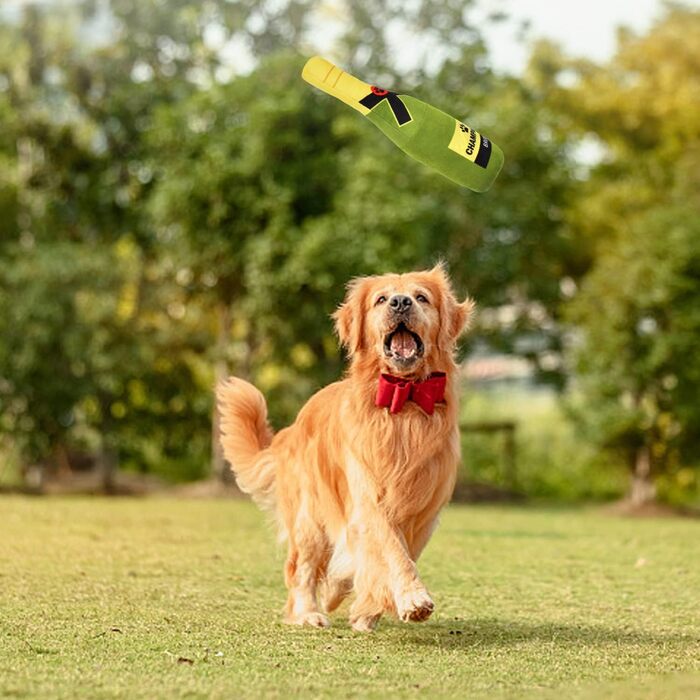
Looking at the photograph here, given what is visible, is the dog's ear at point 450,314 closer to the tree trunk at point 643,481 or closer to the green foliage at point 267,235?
the green foliage at point 267,235

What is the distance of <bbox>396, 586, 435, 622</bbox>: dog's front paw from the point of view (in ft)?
17.9

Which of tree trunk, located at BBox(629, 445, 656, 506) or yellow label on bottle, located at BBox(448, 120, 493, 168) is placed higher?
yellow label on bottle, located at BBox(448, 120, 493, 168)

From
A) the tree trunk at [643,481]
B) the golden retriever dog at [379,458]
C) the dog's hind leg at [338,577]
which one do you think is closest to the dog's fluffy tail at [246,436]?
the golden retriever dog at [379,458]

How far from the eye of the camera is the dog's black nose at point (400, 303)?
592 centimetres

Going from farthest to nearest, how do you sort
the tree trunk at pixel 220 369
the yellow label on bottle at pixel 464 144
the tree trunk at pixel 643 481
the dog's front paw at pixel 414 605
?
the tree trunk at pixel 220 369
the tree trunk at pixel 643 481
the yellow label on bottle at pixel 464 144
the dog's front paw at pixel 414 605

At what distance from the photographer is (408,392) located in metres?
5.96

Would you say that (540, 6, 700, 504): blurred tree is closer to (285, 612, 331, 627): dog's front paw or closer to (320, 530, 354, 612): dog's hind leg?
(320, 530, 354, 612): dog's hind leg

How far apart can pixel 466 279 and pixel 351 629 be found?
13.4 m

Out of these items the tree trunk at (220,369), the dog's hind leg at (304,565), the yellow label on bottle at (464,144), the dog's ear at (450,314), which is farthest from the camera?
the tree trunk at (220,369)

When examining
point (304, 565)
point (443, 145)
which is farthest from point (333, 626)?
point (443, 145)

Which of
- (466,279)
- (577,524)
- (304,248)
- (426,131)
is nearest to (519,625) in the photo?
(426,131)

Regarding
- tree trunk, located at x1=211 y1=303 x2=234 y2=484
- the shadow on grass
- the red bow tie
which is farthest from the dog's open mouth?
tree trunk, located at x1=211 y1=303 x2=234 y2=484

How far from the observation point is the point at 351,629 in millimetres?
6105

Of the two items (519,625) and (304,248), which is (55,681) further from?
(304,248)
